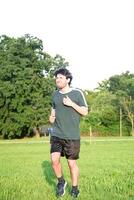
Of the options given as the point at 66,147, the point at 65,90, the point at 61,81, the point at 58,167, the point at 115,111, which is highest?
the point at 115,111

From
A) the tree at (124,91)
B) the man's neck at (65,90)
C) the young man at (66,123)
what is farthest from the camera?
the tree at (124,91)

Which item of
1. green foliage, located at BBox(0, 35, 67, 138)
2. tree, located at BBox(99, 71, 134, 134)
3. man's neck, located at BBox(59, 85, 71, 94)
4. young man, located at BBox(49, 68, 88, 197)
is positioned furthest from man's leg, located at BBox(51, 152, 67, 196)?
tree, located at BBox(99, 71, 134, 134)

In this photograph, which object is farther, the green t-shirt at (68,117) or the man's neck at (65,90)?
the man's neck at (65,90)

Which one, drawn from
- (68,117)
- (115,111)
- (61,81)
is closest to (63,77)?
(61,81)

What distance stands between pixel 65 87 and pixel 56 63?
68.3m

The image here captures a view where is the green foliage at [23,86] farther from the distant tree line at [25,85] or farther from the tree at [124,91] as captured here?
the tree at [124,91]

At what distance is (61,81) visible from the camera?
8.13 meters

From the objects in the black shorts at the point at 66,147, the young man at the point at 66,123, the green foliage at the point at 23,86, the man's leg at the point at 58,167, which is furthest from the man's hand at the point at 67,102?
the green foliage at the point at 23,86

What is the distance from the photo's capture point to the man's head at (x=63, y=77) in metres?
8.13

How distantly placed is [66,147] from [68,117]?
0.47 meters

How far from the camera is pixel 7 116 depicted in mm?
72750

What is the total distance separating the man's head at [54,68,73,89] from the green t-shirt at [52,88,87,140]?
6.1 inches

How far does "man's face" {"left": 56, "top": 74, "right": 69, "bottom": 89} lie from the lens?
26.7 ft

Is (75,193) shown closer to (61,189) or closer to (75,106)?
(61,189)
